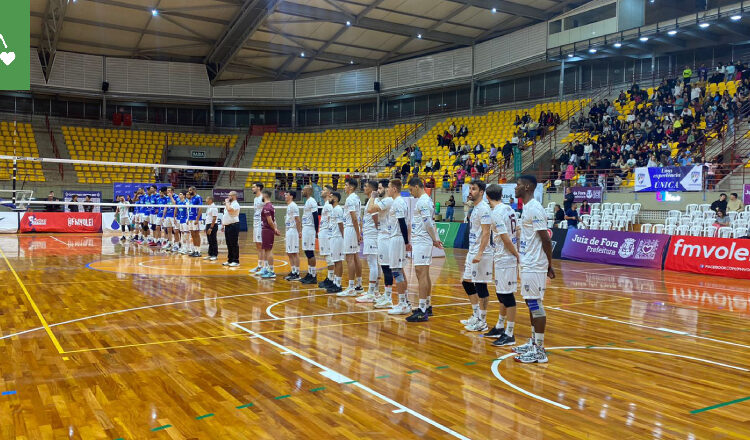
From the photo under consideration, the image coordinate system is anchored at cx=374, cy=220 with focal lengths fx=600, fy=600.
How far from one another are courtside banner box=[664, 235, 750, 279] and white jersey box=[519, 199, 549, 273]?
10.2 m

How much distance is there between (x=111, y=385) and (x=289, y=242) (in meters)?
6.75

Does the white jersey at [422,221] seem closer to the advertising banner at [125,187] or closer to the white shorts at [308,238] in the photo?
the white shorts at [308,238]

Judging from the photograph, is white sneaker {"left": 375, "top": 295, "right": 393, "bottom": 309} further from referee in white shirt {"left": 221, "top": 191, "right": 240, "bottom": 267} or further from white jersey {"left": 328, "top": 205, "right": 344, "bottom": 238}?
referee in white shirt {"left": 221, "top": 191, "right": 240, "bottom": 267}

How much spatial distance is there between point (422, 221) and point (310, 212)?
4.07 m

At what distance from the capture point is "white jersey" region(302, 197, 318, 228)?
460 inches

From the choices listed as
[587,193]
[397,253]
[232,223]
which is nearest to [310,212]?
[232,223]

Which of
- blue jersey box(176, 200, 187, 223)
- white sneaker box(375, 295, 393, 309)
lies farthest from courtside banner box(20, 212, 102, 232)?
white sneaker box(375, 295, 393, 309)

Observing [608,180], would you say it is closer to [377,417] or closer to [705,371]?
[705,371]

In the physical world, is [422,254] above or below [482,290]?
above

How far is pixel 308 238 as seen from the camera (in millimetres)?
11828

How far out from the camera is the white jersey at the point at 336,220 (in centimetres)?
1076

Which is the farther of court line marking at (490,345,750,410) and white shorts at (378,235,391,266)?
white shorts at (378,235,391,266)

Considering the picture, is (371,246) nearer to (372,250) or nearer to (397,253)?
(372,250)

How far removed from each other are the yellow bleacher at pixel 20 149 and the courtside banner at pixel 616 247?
25011 mm
